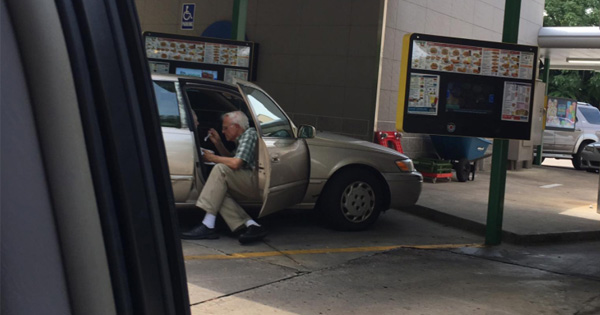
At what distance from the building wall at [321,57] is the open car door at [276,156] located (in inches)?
224

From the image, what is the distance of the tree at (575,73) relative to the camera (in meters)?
33.2

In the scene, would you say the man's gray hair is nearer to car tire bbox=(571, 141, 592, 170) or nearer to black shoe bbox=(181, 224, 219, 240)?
black shoe bbox=(181, 224, 219, 240)

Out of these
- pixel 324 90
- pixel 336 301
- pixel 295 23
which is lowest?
pixel 336 301

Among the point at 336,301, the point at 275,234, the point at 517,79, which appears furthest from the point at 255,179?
the point at 517,79

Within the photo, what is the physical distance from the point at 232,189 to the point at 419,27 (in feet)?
27.2

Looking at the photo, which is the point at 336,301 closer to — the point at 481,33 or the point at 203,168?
the point at 203,168

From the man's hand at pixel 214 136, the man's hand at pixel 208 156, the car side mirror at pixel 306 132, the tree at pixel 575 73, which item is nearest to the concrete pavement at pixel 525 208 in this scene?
the car side mirror at pixel 306 132

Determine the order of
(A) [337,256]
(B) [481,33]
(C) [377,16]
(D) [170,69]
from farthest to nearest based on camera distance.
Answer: (B) [481,33], (C) [377,16], (D) [170,69], (A) [337,256]

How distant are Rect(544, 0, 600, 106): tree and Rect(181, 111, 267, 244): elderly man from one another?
2824cm

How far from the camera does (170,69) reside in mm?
10500

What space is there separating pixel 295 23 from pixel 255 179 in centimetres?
739

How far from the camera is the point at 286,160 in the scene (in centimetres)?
777

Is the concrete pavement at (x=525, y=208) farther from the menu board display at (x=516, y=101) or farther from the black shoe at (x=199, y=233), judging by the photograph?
the black shoe at (x=199, y=233)

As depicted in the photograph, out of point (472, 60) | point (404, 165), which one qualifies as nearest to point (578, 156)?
point (404, 165)
